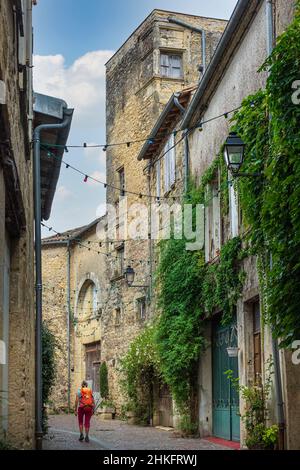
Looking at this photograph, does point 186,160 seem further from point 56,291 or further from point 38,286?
point 56,291

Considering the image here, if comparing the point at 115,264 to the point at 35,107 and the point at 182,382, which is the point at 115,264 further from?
the point at 35,107

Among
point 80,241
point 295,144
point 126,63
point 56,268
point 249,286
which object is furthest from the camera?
point 56,268

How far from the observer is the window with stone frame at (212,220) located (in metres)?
14.7

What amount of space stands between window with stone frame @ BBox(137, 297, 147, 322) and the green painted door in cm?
726

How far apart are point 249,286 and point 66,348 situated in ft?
61.9

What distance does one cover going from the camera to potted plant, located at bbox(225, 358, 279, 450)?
10.4 meters

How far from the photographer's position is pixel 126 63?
2550 cm

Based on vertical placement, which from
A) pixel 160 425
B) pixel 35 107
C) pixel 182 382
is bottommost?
pixel 160 425

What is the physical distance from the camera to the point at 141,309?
22.9 meters

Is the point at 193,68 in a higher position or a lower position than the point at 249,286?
higher

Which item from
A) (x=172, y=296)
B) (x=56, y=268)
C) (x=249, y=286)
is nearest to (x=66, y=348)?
(x=56, y=268)

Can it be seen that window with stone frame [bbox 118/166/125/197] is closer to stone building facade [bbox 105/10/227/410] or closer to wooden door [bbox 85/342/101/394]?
stone building facade [bbox 105/10/227/410]

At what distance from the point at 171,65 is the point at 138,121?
1936 mm

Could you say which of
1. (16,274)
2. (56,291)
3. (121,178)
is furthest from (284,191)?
(56,291)
